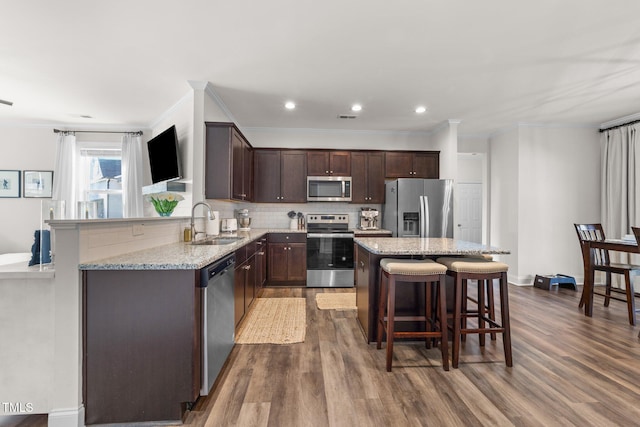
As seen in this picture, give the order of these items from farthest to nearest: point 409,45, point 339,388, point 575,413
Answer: point 409,45 → point 339,388 → point 575,413

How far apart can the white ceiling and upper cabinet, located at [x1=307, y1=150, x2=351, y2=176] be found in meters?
0.77

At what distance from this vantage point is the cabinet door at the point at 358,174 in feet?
16.5

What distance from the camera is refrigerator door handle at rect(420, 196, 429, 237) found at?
452 centimetres

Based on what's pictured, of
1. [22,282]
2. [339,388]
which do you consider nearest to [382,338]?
[339,388]

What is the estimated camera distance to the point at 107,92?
367 centimetres

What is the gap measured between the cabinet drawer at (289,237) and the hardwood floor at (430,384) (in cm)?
186

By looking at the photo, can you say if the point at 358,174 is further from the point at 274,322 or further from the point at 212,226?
the point at 274,322

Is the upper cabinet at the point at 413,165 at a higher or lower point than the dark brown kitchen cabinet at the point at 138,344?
higher

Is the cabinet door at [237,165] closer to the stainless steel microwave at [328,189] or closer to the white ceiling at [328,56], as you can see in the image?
the white ceiling at [328,56]

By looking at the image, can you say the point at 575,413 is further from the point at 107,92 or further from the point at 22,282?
the point at 107,92

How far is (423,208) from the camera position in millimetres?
4543

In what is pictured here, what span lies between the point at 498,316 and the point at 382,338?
5.23ft

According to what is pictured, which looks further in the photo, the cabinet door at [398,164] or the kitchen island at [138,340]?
the cabinet door at [398,164]

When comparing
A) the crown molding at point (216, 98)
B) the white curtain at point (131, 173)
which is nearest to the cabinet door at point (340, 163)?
the crown molding at point (216, 98)
